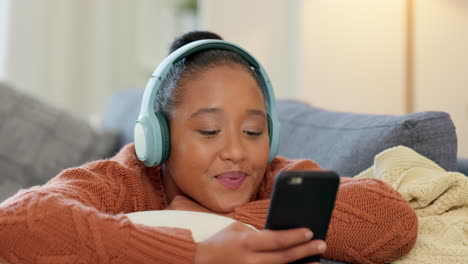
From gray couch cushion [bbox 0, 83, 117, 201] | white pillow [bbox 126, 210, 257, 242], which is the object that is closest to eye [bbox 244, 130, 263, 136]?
white pillow [bbox 126, 210, 257, 242]

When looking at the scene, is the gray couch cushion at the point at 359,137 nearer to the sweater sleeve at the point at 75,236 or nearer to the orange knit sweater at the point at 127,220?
the orange knit sweater at the point at 127,220

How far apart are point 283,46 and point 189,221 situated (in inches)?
77.4

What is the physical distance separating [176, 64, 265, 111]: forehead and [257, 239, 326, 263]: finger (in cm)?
37

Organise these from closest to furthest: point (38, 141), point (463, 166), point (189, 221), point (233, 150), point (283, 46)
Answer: point (189, 221)
point (233, 150)
point (463, 166)
point (38, 141)
point (283, 46)

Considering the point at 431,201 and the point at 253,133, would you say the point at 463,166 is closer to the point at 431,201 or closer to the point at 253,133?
the point at 431,201

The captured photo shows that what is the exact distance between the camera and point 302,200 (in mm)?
756

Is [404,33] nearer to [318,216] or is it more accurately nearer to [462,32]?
[462,32]

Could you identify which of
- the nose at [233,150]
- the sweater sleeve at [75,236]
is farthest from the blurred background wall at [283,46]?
the sweater sleeve at [75,236]

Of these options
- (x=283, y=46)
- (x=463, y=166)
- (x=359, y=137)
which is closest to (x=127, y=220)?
(x=359, y=137)

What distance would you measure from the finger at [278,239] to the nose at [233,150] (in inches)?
11.9

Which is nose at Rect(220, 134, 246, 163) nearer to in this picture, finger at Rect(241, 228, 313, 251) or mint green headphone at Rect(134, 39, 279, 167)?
mint green headphone at Rect(134, 39, 279, 167)

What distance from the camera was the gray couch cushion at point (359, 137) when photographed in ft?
4.10

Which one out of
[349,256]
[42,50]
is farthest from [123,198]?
[42,50]

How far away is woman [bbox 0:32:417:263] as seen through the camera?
0.82 meters
